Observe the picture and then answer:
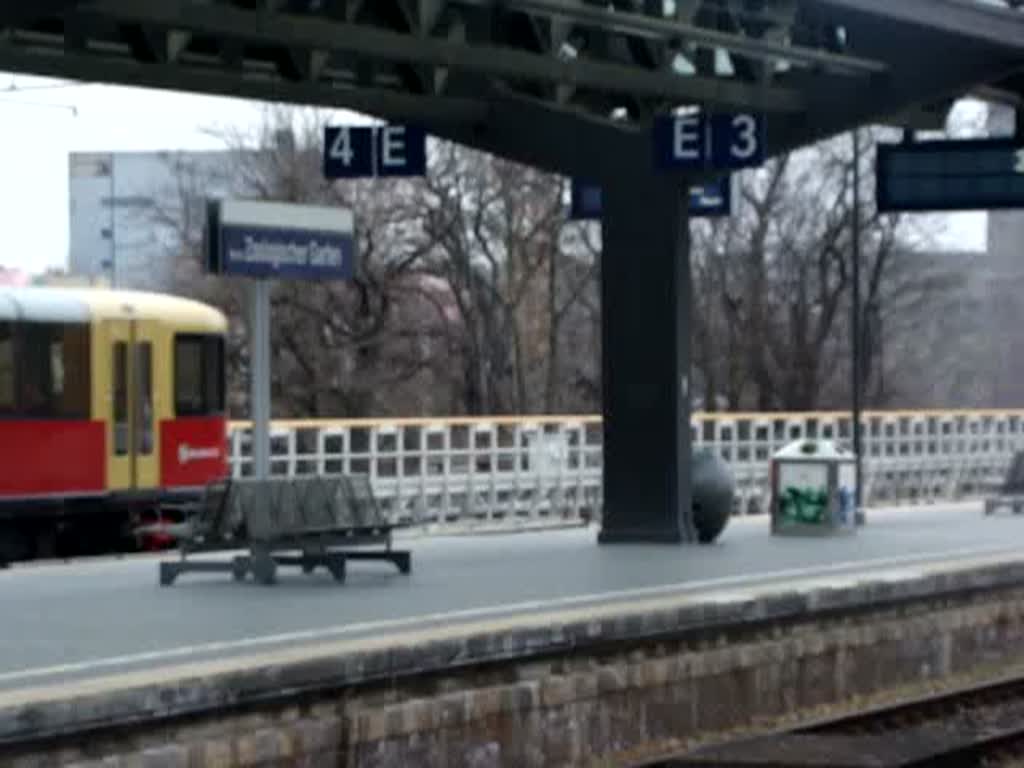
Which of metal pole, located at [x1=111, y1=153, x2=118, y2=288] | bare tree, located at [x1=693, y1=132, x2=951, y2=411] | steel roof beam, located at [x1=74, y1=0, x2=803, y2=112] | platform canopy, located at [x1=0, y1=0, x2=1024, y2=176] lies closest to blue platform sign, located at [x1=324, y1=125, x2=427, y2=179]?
platform canopy, located at [x1=0, y1=0, x2=1024, y2=176]

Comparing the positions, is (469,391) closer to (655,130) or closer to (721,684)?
(655,130)

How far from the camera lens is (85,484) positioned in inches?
1003

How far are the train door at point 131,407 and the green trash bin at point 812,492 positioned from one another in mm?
6802

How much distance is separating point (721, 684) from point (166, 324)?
38.7 feet

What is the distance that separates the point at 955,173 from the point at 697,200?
2654mm

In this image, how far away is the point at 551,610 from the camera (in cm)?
1623

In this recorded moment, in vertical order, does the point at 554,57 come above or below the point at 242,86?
above

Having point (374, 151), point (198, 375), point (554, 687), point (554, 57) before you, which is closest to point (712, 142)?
point (554, 57)

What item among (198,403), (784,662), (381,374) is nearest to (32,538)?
(198,403)

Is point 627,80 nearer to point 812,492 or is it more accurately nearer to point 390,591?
point 390,591

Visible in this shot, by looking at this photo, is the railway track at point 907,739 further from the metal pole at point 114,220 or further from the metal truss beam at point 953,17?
the metal pole at point 114,220

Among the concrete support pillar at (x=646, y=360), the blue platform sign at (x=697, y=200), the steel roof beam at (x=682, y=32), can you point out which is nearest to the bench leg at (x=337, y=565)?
the steel roof beam at (x=682, y=32)

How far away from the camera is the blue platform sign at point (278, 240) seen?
19.4 m

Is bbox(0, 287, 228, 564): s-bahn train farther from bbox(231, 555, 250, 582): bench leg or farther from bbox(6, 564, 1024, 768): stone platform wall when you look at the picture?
bbox(6, 564, 1024, 768): stone platform wall
